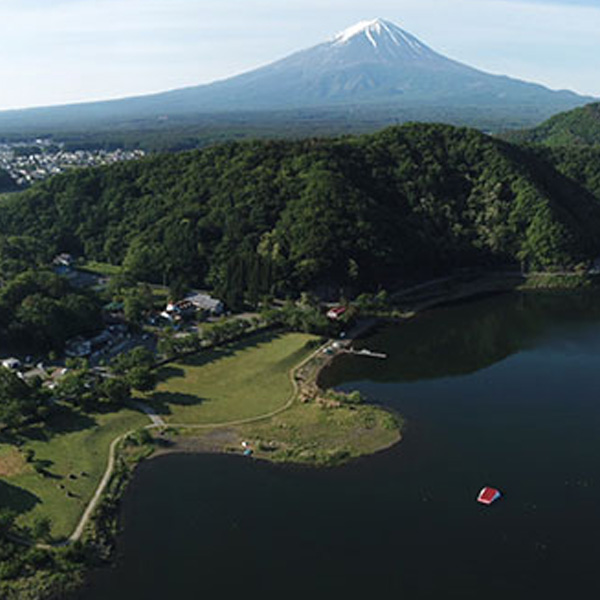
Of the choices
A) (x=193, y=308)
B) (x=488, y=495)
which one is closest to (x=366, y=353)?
(x=193, y=308)

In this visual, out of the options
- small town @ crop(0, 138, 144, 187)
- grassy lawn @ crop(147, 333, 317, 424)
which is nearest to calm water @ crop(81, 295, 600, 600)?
grassy lawn @ crop(147, 333, 317, 424)

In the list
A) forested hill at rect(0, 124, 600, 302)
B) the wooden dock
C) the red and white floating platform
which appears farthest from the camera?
forested hill at rect(0, 124, 600, 302)

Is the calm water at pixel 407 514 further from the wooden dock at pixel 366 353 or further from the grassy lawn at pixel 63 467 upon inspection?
the wooden dock at pixel 366 353

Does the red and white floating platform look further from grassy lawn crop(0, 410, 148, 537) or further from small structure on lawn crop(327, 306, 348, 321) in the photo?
Result: small structure on lawn crop(327, 306, 348, 321)

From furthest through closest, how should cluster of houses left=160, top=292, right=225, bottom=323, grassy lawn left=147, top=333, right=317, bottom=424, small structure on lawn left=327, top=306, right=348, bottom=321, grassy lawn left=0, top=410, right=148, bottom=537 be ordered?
1. cluster of houses left=160, top=292, right=225, bottom=323
2. small structure on lawn left=327, top=306, right=348, bottom=321
3. grassy lawn left=147, top=333, right=317, bottom=424
4. grassy lawn left=0, top=410, right=148, bottom=537

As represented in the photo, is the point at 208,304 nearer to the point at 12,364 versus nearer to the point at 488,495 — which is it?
the point at 12,364

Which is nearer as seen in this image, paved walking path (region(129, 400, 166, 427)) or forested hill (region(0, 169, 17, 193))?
paved walking path (region(129, 400, 166, 427))
